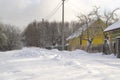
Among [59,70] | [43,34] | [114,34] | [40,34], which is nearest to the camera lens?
[59,70]

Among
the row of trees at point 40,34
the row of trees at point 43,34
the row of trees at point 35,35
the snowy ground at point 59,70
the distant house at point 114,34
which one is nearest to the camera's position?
the snowy ground at point 59,70

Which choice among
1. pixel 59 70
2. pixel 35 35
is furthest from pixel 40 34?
pixel 59 70

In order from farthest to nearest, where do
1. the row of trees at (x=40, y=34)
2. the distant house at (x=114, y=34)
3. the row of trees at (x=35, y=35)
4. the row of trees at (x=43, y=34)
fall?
the row of trees at (x=43, y=34) → the row of trees at (x=40, y=34) → the row of trees at (x=35, y=35) → the distant house at (x=114, y=34)

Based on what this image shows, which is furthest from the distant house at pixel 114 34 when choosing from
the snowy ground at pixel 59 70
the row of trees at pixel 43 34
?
the row of trees at pixel 43 34

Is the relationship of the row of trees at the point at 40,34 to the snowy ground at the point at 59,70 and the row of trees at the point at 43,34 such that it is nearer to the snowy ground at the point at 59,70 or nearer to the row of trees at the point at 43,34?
Result: the row of trees at the point at 43,34

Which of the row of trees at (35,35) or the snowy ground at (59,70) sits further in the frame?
the row of trees at (35,35)

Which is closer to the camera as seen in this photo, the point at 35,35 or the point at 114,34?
the point at 114,34

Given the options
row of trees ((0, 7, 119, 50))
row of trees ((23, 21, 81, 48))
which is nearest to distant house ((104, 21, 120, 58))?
row of trees ((0, 7, 119, 50))

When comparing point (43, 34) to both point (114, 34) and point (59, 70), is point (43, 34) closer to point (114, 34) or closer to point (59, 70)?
point (114, 34)

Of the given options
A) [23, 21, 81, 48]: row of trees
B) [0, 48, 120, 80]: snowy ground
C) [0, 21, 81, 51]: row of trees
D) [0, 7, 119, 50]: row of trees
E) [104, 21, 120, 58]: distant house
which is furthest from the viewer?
[23, 21, 81, 48]: row of trees

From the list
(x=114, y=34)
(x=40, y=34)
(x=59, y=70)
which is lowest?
(x=59, y=70)

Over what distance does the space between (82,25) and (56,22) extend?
5847 centimetres

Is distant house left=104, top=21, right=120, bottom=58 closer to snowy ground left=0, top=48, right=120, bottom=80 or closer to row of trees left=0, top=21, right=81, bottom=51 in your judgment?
snowy ground left=0, top=48, right=120, bottom=80

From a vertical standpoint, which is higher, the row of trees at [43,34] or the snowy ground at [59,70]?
the row of trees at [43,34]
